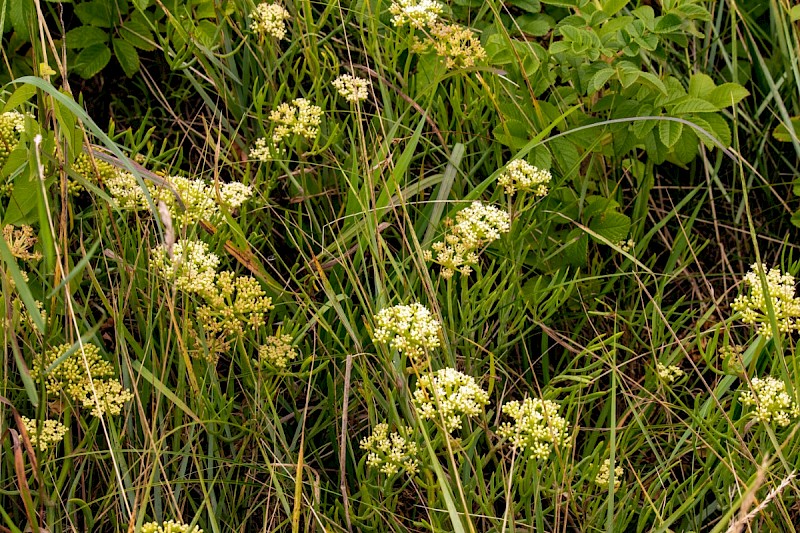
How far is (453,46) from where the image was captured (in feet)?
7.00

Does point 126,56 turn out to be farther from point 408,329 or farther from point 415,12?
point 408,329

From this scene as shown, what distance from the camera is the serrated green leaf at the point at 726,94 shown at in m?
2.17

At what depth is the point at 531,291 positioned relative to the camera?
214 centimetres

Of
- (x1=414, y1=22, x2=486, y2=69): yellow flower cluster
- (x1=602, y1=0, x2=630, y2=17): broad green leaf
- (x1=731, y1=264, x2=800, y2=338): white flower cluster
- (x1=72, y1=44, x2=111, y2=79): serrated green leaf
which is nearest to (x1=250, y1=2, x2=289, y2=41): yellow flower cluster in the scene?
(x1=414, y1=22, x2=486, y2=69): yellow flower cluster

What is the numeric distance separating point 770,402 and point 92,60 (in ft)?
5.98

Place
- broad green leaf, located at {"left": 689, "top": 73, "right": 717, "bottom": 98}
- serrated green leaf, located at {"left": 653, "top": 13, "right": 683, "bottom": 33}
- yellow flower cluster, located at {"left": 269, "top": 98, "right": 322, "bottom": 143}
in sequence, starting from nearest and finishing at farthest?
yellow flower cluster, located at {"left": 269, "top": 98, "right": 322, "bottom": 143}
serrated green leaf, located at {"left": 653, "top": 13, "right": 683, "bottom": 33}
broad green leaf, located at {"left": 689, "top": 73, "right": 717, "bottom": 98}

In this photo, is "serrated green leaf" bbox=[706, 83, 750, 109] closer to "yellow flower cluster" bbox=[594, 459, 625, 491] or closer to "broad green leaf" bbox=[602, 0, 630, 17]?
"broad green leaf" bbox=[602, 0, 630, 17]

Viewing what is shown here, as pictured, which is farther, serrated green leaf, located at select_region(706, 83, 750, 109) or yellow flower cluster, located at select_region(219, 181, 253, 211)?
serrated green leaf, located at select_region(706, 83, 750, 109)

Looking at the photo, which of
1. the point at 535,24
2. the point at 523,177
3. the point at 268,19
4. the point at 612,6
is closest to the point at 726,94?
the point at 612,6

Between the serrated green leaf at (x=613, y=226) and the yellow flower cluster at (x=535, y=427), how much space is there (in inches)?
28.6

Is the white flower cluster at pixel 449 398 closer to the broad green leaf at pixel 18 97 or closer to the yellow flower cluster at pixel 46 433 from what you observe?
the yellow flower cluster at pixel 46 433

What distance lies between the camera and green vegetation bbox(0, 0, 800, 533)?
1644mm

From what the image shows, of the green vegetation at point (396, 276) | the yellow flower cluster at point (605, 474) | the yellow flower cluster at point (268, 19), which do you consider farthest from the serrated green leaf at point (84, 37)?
the yellow flower cluster at point (605, 474)

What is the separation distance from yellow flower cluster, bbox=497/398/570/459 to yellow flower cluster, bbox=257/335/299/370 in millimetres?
454
